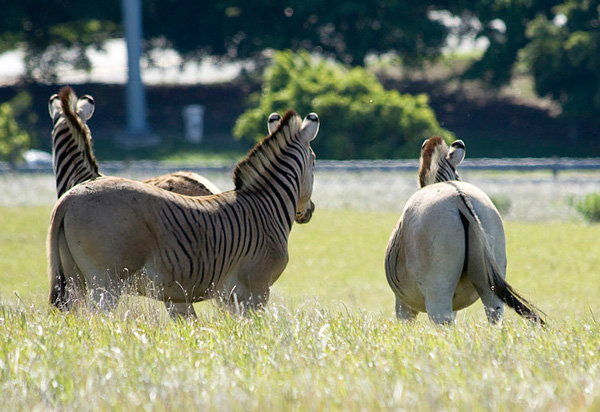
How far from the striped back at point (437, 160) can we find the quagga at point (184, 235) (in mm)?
1064

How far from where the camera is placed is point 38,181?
27500 mm

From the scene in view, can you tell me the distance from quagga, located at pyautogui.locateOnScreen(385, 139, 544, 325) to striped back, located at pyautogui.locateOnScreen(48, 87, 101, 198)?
284cm

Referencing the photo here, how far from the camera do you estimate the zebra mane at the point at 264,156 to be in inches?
321

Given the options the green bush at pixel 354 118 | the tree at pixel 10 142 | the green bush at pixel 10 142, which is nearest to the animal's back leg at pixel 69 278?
the green bush at pixel 354 118

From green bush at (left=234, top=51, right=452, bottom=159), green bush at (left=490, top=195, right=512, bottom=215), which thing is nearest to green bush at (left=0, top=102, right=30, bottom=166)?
green bush at (left=234, top=51, right=452, bottom=159)

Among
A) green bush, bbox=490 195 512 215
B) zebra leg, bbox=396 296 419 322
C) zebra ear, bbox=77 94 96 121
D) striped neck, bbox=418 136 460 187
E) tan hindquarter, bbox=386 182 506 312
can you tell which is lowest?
green bush, bbox=490 195 512 215

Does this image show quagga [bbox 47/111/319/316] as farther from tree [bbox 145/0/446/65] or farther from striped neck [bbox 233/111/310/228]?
tree [bbox 145/0/446/65]

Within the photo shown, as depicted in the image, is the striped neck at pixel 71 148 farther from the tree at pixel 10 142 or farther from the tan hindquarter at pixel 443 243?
the tree at pixel 10 142

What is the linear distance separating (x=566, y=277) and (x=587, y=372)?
31.1 ft

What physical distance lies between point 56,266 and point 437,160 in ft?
11.4

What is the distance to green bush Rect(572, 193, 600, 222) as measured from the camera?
1920cm

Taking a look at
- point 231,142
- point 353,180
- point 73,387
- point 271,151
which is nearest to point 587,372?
point 73,387

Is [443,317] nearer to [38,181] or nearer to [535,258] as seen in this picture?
[535,258]

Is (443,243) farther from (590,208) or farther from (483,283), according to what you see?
(590,208)
